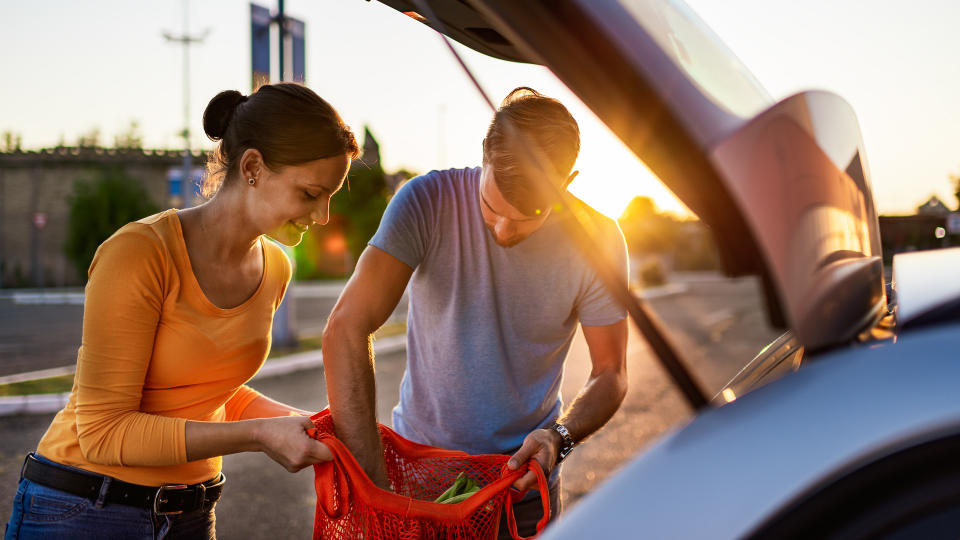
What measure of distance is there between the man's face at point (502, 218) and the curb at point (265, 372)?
10.3 ft

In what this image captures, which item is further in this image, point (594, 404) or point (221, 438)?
point (594, 404)

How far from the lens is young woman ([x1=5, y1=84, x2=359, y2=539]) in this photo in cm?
154

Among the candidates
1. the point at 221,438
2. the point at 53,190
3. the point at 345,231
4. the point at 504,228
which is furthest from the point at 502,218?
the point at 53,190

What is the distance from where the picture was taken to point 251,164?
184 centimetres

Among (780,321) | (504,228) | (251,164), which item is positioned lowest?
(780,321)

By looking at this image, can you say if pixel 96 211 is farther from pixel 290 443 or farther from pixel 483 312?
pixel 290 443

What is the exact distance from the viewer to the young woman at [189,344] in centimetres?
154

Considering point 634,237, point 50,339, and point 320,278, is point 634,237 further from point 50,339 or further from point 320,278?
point 50,339

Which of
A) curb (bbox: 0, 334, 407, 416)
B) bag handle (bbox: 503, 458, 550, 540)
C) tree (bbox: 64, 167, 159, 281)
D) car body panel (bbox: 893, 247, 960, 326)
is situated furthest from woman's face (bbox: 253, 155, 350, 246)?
tree (bbox: 64, 167, 159, 281)

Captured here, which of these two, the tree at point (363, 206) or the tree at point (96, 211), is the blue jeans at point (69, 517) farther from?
the tree at point (96, 211)

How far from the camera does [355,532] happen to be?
1546 mm

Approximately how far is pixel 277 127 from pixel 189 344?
23.6 inches

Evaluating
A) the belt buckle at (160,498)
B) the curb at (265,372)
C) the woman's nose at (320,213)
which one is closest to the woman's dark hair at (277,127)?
the woman's nose at (320,213)

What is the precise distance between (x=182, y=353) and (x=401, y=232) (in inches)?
25.3
